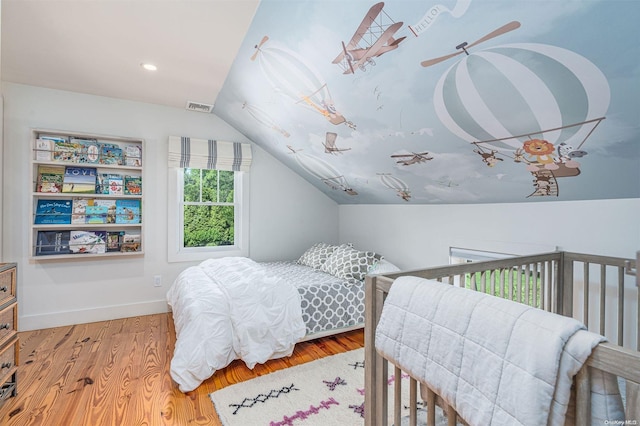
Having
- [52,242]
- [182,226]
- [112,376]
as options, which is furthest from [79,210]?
[112,376]

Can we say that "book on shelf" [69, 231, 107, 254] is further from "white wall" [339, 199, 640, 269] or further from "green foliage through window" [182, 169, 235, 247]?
"white wall" [339, 199, 640, 269]

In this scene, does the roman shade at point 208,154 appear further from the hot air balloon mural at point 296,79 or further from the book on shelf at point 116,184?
the hot air balloon mural at point 296,79

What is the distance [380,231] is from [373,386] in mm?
2593

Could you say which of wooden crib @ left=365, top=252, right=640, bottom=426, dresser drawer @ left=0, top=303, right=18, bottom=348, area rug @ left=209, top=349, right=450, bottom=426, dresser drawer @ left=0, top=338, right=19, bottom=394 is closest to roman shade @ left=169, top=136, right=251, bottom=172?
dresser drawer @ left=0, top=303, right=18, bottom=348

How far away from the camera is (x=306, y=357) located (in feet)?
7.88

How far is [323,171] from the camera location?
344 centimetres

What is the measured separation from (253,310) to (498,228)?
6.66ft

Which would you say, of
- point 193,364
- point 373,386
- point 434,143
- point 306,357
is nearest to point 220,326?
point 193,364

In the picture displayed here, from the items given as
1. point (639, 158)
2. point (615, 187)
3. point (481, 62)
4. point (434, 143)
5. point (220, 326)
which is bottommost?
point (220, 326)

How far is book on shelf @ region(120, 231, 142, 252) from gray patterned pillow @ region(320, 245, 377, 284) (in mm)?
2082

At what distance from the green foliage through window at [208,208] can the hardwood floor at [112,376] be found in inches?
43.4

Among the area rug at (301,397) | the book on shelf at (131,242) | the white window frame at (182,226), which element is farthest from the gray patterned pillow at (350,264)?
the book on shelf at (131,242)

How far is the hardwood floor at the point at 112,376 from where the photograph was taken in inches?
67.8

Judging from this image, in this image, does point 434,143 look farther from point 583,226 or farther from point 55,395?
point 55,395
